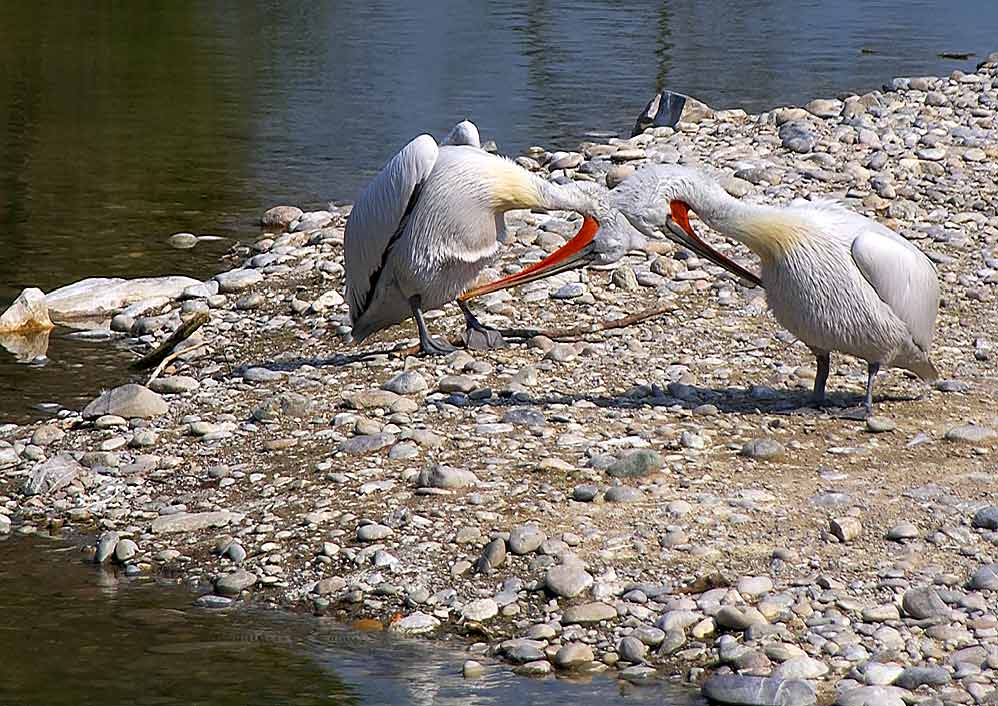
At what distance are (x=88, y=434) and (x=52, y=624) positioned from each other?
1681 mm

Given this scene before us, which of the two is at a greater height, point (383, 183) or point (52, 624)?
point (383, 183)

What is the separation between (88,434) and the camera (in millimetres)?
6438

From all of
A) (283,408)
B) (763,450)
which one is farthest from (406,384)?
(763,450)

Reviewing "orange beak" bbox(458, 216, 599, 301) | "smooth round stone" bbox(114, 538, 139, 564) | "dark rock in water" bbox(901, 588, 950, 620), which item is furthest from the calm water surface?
"dark rock in water" bbox(901, 588, 950, 620)

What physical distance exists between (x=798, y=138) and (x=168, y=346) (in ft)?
15.4

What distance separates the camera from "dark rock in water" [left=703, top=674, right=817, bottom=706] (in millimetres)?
4238

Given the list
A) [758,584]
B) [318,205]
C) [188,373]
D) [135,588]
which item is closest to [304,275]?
[188,373]

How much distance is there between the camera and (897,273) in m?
5.90

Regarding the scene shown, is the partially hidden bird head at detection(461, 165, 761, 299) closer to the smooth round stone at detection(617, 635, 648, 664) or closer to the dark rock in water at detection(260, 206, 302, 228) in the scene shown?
the smooth round stone at detection(617, 635, 648, 664)

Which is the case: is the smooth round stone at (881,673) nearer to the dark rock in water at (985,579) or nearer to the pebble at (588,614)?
the dark rock in water at (985,579)

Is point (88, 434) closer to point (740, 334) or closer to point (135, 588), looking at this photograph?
point (135, 588)

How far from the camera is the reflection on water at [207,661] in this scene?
14.3 feet

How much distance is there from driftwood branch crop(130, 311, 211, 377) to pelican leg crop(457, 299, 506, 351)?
4.42 ft

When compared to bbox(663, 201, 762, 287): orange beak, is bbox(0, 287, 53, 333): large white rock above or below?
below
